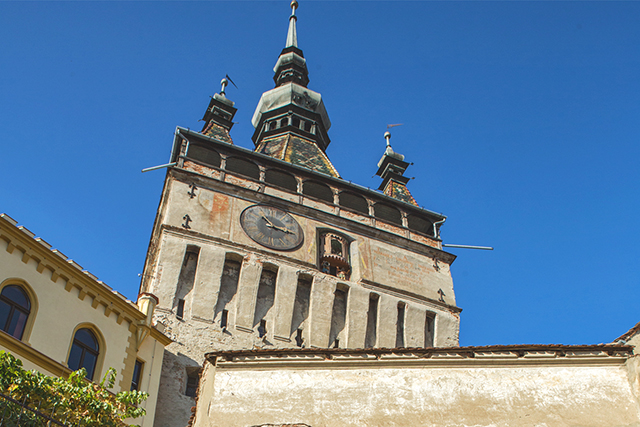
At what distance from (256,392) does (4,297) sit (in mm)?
5481

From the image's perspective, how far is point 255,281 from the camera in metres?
22.5

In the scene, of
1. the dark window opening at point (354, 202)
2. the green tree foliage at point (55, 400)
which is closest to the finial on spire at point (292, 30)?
the dark window opening at point (354, 202)

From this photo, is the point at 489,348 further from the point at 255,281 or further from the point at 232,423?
the point at 255,281

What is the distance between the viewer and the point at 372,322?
2403 cm

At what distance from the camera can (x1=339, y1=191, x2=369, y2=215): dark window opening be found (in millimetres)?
28194

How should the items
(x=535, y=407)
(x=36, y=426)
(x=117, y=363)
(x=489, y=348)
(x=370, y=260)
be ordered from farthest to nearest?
1. (x=370, y=260)
2. (x=117, y=363)
3. (x=489, y=348)
4. (x=535, y=407)
5. (x=36, y=426)

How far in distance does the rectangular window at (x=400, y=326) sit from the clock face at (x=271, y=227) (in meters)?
4.28

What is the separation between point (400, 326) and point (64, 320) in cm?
1282

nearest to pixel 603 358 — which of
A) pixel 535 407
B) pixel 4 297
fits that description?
pixel 535 407

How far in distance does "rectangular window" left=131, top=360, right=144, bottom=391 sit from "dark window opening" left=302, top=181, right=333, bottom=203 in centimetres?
1214

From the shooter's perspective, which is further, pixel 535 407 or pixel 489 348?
pixel 489 348

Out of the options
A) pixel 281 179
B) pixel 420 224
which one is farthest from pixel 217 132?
pixel 420 224

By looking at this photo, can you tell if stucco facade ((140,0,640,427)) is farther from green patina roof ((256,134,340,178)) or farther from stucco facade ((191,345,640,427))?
green patina roof ((256,134,340,178))

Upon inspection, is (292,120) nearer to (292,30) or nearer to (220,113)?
(220,113)
